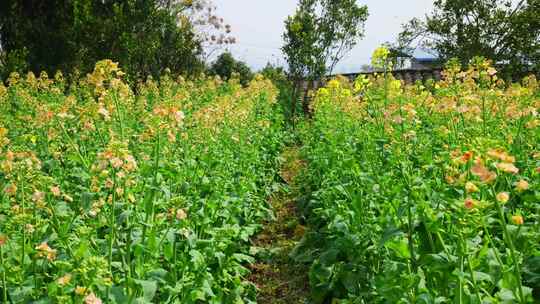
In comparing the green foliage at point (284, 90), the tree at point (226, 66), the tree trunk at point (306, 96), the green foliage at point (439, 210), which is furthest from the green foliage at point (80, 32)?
the tree at point (226, 66)

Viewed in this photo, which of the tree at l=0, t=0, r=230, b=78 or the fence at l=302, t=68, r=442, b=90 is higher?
the tree at l=0, t=0, r=230, b=78

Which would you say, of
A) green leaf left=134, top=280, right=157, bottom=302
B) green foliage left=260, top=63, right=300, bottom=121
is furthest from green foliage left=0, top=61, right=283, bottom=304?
green foliage left=260, top=63, right=300, bottom=121

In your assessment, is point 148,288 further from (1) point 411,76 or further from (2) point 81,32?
(1) point 411,76

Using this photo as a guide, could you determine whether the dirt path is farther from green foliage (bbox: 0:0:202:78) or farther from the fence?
the fence

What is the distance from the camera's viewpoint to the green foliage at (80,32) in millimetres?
11406

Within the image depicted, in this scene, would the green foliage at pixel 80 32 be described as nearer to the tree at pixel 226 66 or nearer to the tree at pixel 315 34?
the tree at pixel 315 34

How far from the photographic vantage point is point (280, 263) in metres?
4.80

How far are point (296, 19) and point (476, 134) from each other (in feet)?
40.8

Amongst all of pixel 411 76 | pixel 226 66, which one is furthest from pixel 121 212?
pixel 226 66

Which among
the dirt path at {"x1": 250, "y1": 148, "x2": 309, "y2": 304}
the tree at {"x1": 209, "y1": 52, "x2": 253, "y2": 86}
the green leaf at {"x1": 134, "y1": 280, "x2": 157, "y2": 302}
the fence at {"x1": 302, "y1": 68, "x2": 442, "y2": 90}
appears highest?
the tree at {"x1": 209, "y1": 52, "x2": 253, "y2": 86}

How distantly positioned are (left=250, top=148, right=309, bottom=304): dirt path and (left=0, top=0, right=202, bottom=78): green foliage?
21.6 feet

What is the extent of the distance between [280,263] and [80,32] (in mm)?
8674

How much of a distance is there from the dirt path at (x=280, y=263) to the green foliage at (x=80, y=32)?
259 inches

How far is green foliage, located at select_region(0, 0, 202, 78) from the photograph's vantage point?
11406 millimetres
